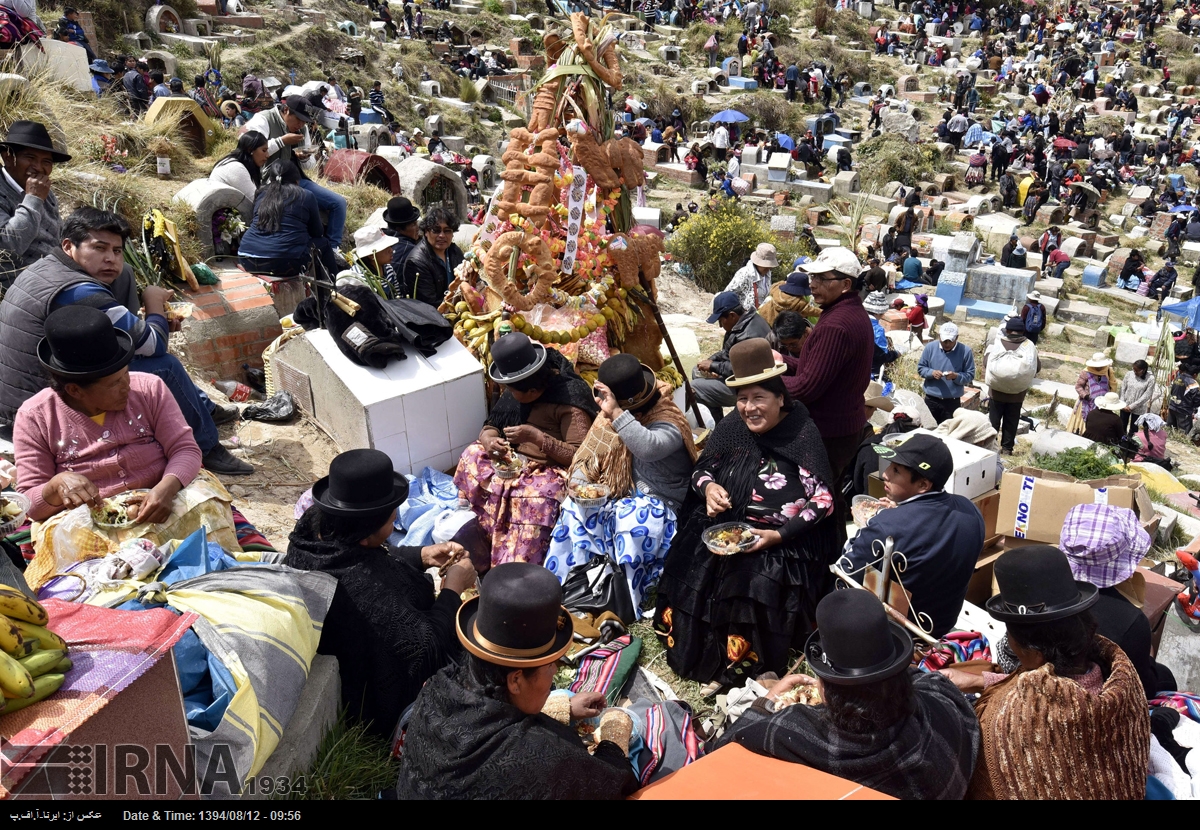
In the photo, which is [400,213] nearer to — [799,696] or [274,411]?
[274,411]

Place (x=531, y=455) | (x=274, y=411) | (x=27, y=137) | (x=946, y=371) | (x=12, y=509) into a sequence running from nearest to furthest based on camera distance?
(x=12, y=509) → (x=531, y=455) → (x=27, y=137) → (x=274, y=411) → (x=946, y=371)

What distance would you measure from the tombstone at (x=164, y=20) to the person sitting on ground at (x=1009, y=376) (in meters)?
22.1

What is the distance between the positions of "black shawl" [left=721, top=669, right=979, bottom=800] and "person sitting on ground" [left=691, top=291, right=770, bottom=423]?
349 centimetres

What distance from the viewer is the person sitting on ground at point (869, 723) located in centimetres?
216

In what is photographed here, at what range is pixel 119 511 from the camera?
3.19 metres

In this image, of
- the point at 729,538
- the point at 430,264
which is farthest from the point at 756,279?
the point at 729,538

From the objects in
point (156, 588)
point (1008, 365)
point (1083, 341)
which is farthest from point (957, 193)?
point (156, 588)

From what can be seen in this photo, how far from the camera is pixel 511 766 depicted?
2.13 metres

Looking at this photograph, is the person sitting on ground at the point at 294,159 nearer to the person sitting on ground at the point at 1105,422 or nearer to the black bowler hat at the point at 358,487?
the black bowler hat at the point at 358,487

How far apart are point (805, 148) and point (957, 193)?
4292 mm

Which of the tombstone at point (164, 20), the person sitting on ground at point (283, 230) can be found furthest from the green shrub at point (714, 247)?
the tombstone at point (164, 20)

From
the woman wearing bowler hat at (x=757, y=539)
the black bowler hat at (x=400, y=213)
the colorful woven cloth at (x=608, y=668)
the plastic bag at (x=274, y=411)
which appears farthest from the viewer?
the black bowler hat at (x=400, y=213)

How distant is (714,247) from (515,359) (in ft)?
25.8
